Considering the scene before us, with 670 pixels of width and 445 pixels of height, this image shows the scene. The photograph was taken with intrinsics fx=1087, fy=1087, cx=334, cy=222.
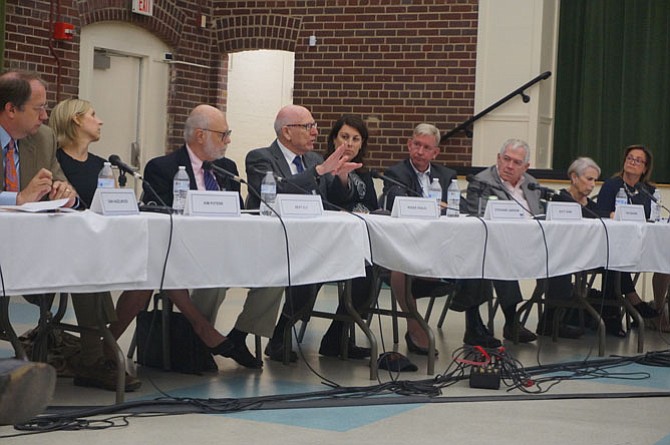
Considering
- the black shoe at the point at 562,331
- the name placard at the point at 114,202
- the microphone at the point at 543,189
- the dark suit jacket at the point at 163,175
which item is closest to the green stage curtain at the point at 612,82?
the black shoe at the point at 562,331

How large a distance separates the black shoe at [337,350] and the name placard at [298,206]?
3.08ft

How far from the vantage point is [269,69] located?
11.3m

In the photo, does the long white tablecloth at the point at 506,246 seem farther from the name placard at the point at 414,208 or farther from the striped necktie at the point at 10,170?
the striped necktie at the point at 10,170

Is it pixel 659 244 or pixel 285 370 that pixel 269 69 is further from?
pixel 285 370

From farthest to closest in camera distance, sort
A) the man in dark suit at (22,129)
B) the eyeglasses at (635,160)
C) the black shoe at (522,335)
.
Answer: the eyeglasses at (635,160)
the black shoe at (522,335)
the man in dark suit at (22,129)

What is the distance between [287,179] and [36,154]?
1.09 meters

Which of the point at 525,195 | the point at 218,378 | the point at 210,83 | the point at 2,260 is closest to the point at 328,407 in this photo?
the point at 218,378

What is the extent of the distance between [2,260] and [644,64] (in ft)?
23.2

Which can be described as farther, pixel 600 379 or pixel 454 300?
pixel 454 300

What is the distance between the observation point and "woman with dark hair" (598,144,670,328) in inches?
253

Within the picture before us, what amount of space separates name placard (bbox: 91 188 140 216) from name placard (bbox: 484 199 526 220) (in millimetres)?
1828

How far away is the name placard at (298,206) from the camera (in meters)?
4.07

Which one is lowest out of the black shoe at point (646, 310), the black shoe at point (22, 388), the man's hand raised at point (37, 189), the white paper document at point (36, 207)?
the black shoe at point (646, 310)

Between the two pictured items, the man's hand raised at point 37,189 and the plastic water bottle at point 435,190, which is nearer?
the man's hand raised at point 37,189
